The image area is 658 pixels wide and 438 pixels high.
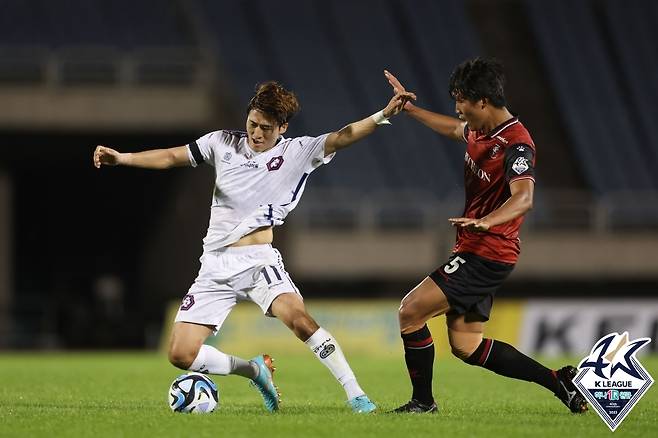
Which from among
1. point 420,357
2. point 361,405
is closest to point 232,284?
point 361,405

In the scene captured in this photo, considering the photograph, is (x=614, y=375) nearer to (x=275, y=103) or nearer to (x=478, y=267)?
(x=478, y=267)

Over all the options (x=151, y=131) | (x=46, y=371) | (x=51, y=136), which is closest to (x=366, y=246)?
(x=151, y=131)

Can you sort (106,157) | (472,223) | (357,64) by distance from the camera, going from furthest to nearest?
(357,64) → (106,157) → (472,223)

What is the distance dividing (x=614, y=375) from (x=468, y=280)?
112 centimetres

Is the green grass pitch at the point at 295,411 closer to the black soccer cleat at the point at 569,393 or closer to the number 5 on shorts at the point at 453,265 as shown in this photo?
the black soccer cleat at the point at 569,393

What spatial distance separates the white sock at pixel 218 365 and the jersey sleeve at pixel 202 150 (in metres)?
1.24

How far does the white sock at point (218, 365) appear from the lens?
8.11m

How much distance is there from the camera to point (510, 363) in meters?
8.06

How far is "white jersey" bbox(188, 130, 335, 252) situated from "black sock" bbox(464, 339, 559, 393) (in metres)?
1.59

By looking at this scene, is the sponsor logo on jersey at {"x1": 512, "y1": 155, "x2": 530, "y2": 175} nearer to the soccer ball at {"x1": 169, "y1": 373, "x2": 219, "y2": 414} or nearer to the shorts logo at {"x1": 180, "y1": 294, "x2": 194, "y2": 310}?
the shorts logo at {"x1": 180, "y1": 294, "x2": 194, "y2": 310}

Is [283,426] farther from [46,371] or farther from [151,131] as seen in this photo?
[151,131]

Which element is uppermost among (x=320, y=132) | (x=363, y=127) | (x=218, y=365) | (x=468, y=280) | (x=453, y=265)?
(x=363, y=127)

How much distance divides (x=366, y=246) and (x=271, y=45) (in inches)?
216

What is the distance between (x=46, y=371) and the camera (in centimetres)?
1398
